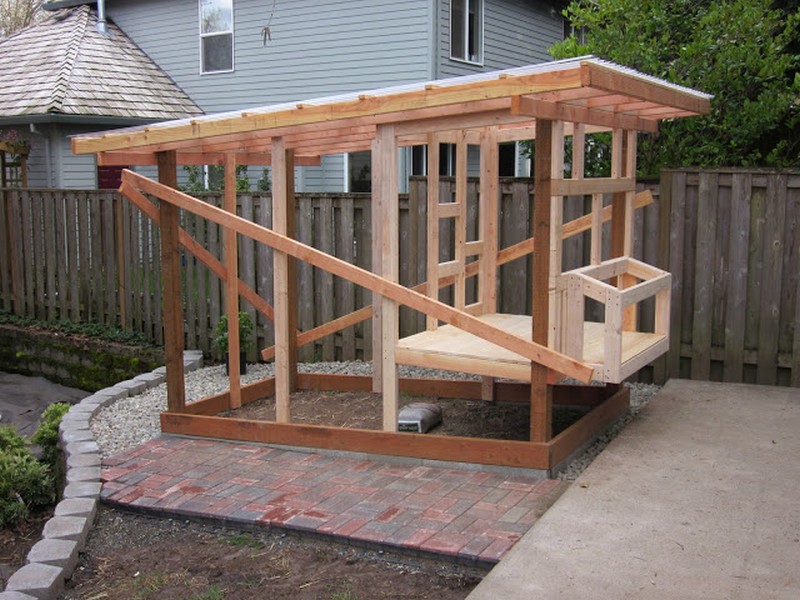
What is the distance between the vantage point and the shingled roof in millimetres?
15008

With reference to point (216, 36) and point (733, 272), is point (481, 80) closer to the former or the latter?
point (733, 272)

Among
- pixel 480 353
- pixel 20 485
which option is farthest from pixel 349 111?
pixel 20 485

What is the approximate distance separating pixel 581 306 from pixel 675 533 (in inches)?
58.8

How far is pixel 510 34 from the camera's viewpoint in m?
16.8

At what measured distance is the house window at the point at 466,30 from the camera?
1530 cm

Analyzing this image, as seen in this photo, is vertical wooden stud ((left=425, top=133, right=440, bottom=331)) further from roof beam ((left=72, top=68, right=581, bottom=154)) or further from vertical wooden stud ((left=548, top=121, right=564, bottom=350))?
vertical wooden stud ((left=548, top=121, right=564, bottom=350))

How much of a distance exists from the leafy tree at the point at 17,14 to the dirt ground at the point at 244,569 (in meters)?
30.5

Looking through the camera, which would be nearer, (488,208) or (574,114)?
(574,114)

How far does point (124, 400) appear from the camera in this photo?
24.4 feet

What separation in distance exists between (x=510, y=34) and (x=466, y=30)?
65.9 inches

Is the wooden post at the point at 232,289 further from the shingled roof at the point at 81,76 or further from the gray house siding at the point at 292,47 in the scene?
the shingled roof at the point at 81,76

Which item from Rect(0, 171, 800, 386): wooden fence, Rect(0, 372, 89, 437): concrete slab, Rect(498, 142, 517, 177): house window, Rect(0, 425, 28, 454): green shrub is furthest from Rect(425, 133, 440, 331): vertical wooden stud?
Rect(498, 142, 517, 177): house window

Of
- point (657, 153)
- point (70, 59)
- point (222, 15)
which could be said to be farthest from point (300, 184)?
point (657, 153)

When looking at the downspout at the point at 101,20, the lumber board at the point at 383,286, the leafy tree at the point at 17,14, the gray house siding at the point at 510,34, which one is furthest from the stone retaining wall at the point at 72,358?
the leafy tree at the point at 17,14
